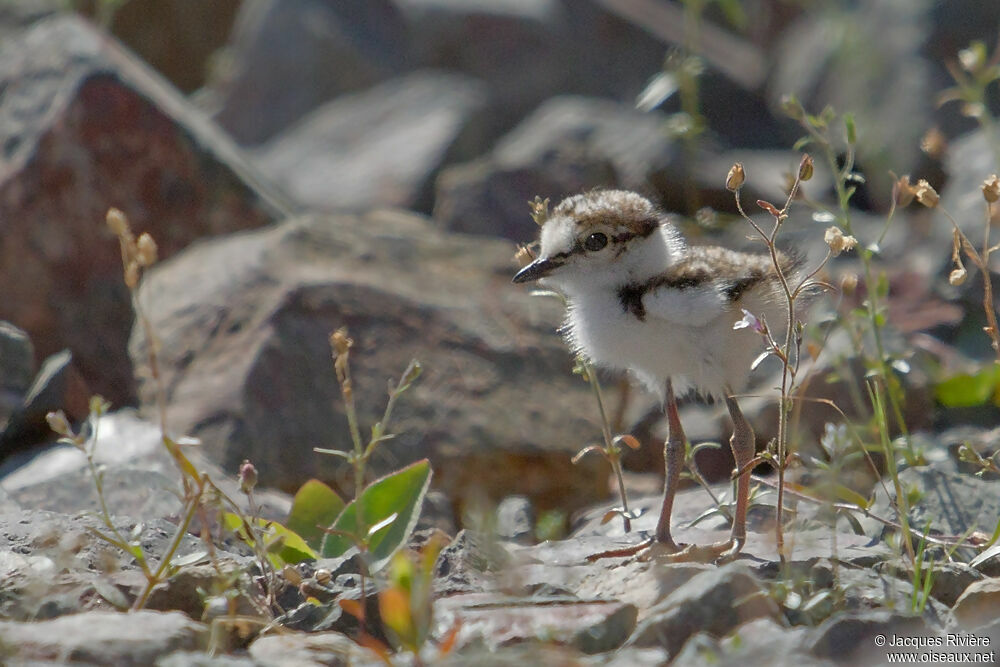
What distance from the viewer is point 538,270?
402cm

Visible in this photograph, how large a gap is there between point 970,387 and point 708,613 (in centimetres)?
174

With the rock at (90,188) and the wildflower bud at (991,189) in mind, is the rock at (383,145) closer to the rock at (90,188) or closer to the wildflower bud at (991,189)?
the rock at (90,188)

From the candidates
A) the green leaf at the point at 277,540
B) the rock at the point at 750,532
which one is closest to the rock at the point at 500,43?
the rock at the point at 750,532

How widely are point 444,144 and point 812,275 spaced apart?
5839 mm

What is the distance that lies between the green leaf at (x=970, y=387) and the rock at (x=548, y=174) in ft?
11.2

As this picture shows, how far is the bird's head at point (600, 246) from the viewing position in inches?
156

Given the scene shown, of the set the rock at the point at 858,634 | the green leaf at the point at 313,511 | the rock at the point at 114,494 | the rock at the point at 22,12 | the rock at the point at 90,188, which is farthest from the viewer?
the rock at the point at 22,12

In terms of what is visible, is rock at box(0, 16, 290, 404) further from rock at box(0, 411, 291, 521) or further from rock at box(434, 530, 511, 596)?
rock at box(434, 530, 511, 596)

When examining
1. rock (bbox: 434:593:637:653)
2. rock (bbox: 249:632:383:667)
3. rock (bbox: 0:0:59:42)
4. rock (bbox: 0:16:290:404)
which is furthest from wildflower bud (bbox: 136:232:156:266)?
rock (bbox: 0:0:59:42)

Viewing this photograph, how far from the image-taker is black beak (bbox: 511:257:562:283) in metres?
4.01

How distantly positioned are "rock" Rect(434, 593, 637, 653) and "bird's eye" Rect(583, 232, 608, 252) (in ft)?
4.39

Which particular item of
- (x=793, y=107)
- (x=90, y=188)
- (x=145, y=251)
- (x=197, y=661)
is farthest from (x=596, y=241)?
(x=90, y=188)

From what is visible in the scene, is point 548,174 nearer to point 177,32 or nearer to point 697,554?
point 697,554

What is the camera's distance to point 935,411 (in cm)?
529
